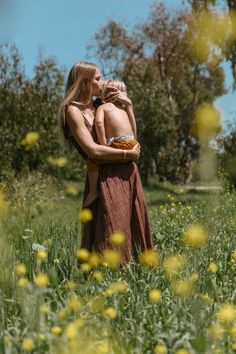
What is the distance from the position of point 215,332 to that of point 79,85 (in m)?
2.03

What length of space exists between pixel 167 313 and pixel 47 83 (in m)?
18.3

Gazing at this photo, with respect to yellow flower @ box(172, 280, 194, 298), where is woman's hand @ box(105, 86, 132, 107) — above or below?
above

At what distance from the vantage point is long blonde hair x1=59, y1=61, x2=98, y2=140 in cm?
423

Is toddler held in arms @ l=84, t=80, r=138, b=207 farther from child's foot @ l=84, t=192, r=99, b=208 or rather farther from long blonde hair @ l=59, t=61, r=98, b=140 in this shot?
long blonde hair @ l=59, t=61, r=98, b=140

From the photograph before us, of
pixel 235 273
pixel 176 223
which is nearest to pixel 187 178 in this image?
pixel 176 223

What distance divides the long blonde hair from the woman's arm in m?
0.09

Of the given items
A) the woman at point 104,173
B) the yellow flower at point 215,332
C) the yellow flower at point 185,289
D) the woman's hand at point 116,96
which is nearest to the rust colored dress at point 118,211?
the woman at point 104,173

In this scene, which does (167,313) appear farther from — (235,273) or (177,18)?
(177,18)

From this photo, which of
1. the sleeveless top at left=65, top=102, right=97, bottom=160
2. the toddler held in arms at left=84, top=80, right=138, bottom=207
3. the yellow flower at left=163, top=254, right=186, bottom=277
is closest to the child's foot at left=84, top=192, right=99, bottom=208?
the toddler held in arms at left=84, top=80, right=138, bottom=207

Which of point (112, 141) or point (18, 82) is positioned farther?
point (18, 82)

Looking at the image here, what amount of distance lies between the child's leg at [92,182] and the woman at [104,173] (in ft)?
0.10

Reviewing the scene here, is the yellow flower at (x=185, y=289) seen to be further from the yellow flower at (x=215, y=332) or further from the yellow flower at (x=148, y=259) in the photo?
the yellow flower at (x=148, y=259)

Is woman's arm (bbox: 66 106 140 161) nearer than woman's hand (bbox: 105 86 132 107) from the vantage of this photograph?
Yes

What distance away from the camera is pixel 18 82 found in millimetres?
20859
